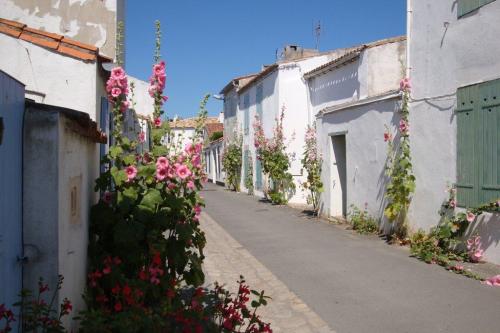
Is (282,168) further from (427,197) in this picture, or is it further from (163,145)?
(163,145)

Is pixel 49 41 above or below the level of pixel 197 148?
above

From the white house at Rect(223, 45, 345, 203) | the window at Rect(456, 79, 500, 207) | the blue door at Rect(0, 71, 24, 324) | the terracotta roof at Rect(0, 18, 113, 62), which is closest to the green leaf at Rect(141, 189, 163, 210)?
the blue door at Rect(0, 71, 24, 324)

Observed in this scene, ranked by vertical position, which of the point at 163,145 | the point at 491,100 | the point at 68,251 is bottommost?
the point at 68,251

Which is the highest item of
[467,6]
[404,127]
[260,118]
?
[467,6]

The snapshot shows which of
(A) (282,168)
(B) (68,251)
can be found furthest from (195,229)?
(A) (282,168)

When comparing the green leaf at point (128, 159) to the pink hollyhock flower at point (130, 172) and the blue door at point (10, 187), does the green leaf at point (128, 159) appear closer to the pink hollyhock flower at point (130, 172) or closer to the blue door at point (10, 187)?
the pink hollyhock flower at point (130, 172)

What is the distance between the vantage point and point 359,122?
13.2m

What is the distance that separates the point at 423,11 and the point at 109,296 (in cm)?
829

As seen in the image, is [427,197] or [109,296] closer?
[109,296]

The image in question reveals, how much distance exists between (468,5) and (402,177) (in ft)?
11.3

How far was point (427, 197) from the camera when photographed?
33.2ft

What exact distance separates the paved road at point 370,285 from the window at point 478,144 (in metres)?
1.42

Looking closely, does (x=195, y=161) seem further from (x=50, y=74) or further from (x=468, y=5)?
(x=468, y=5)

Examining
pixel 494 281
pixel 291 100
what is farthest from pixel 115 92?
pixel 291 100
